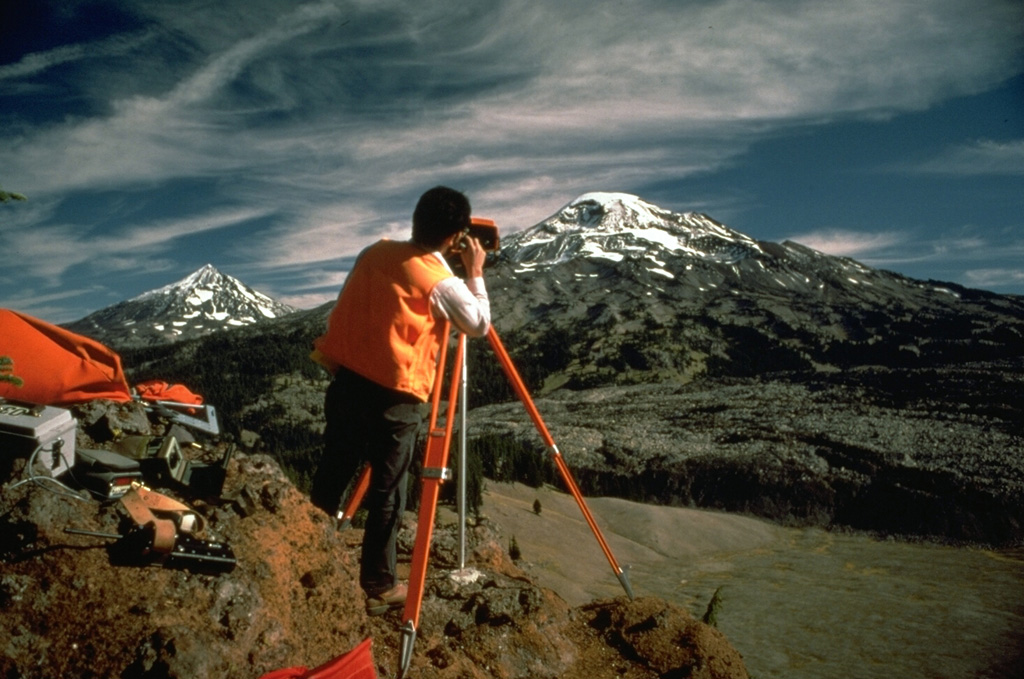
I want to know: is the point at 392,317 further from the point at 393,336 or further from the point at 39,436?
the point at 39,436

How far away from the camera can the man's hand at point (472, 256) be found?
4.80m

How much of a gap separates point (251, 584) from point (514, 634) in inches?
96.7

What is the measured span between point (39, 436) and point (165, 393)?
2926 millimetres

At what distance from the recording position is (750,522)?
88500 mm

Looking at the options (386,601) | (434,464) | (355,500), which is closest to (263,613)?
(386,601)

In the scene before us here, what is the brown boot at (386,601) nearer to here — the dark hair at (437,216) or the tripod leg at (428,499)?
the tripod leg at (428,499)

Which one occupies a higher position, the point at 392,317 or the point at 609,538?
the point at 392,317

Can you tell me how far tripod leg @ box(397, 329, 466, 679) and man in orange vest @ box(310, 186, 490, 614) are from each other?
7.0 inches

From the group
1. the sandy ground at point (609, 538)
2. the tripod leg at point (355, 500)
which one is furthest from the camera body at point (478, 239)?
the sandy ground at point (609, 538)

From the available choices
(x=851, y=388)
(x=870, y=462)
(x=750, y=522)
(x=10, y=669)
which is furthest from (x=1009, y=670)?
(x=851, y=388)

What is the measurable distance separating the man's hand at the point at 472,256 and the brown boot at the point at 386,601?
259cm

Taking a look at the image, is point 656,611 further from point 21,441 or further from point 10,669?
point 21,441

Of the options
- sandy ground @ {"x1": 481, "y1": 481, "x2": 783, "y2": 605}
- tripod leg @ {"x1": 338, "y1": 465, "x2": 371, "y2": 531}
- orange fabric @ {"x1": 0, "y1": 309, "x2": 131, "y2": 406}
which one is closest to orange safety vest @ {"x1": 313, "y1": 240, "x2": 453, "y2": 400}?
tripod leg @ {"x1": 338, "y1": 465, "x2": 371, "y2": 531}

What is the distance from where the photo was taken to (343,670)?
133 inches
